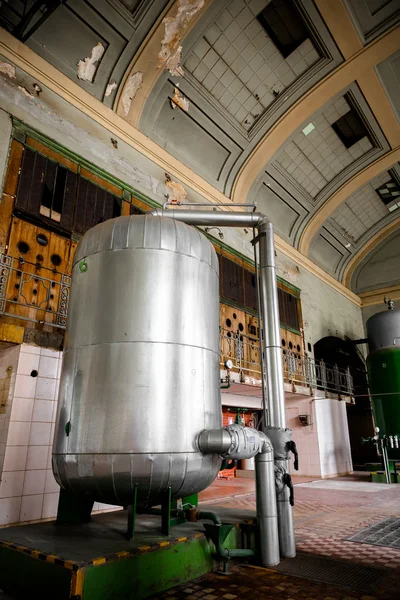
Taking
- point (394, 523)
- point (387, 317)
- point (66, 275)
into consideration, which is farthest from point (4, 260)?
point (387, 317)

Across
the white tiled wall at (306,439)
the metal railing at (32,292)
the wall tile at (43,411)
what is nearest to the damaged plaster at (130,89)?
the metal railing at (32,292)

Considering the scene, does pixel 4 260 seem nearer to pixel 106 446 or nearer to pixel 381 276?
pixel 106 446

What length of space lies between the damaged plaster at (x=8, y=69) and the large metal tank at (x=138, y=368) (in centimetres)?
460

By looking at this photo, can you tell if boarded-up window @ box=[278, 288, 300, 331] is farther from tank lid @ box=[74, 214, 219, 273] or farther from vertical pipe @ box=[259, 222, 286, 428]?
tank lid @ box=[74, 214, 219, 273]

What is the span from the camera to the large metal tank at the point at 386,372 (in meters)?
11.2

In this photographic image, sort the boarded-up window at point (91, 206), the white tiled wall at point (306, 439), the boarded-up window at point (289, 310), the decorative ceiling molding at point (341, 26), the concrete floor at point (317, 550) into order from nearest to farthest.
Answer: the concrete floor at point (317, 550) → the boarded-up window at point (91, 206) → the decorative ceiling molding at point (341, 26) → the white tiled wall at point (306, 439) → the boarded-up window at point (289, 310)

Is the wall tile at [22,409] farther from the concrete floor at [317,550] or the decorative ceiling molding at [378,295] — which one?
the decorative ceiling molding at [378,295]

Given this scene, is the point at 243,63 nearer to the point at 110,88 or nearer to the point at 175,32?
the point at 175,32

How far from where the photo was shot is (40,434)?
5410 millimetres

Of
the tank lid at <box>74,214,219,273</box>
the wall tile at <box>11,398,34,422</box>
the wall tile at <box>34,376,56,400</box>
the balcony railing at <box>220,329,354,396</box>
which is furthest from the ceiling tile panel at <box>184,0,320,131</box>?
the wall tile at <box>11,398,34,422</box>

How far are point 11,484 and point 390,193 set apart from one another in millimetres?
15282

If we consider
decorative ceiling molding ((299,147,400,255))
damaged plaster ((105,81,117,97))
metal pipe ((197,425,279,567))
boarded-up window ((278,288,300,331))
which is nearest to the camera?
metal pipe ((197,425,279,567))

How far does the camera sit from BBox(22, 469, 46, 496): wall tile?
16.9 feet

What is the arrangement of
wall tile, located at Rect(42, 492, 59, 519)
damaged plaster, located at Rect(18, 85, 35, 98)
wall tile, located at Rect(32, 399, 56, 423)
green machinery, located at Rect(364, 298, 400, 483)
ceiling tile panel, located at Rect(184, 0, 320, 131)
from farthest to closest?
green machinery, located at Rect(364, 298, 400, 483)
ceiling tile panel, located at Rect(184, 0, 320, 131)
damaged plaster, located at Rect(18, 85, 35, 98)
wall tile, located at Rect(32, 399, 56, 423)
wall tile, located at Rect(42, 492, 59, 519)
